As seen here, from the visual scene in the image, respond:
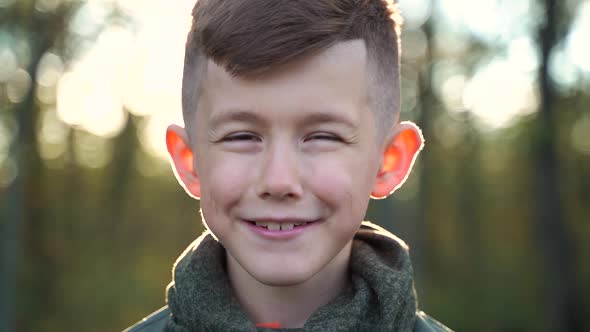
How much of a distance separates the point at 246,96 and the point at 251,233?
1.57 ft

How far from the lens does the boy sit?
7.16 feet

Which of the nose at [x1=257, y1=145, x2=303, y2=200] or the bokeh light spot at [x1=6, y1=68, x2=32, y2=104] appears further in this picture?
the bokeh light spot at [x1=6, y1=68, x2=32, y2=104]

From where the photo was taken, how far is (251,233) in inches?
89.4

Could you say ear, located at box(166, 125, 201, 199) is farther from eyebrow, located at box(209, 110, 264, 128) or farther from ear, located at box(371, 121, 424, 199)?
ear, located at box(371, 121, 424, 199)

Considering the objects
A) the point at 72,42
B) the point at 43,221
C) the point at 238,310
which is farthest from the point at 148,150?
the point at 238,310

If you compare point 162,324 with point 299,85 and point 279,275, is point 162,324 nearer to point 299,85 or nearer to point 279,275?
point 279,275

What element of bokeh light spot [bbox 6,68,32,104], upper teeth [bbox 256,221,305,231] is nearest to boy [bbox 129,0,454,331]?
upper teeth [bbox 256,221,305,231]

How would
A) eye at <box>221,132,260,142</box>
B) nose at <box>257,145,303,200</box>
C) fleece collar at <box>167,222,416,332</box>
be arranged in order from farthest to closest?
fleece collar at <box>167,222,416,332</box>
eye at <box>221,132,260,142</box>
nose at <box>257,145,303,200</box>

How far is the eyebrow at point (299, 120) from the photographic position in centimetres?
218

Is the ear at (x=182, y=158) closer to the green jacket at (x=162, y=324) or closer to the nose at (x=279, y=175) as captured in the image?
the nose at (x=279, y=175)

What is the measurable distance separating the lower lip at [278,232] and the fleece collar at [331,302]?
0.36 metres

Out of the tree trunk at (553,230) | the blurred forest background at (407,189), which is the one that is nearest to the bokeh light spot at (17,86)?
the blurred forest background at (407,189)

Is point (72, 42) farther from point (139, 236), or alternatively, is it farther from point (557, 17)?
point (139, 236)

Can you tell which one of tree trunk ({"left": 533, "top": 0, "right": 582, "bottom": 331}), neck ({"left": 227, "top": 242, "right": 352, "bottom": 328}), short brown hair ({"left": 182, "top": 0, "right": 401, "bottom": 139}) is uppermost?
short brown hair ({"left": 182, "top": 0, "right": 401, "bottom": 139})
